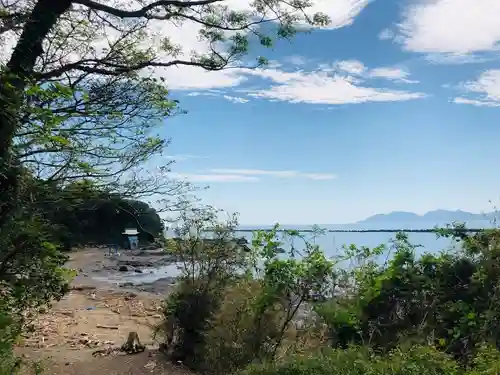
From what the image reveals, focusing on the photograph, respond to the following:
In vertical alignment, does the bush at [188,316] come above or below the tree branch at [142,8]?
below

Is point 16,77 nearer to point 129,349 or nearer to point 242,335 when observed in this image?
point 242,335

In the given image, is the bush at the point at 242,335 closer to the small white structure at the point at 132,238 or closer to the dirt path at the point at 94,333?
the dirt path at the point at 94,333

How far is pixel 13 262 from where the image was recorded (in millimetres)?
4805

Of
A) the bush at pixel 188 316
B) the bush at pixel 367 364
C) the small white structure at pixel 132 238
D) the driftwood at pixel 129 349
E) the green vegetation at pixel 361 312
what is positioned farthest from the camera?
the small white structure at pixel 132 238

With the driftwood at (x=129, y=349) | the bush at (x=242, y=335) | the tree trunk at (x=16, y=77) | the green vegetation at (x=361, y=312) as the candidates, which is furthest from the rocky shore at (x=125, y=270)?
the tree trunk at (x=16, y=77)

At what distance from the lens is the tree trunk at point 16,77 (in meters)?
3.89

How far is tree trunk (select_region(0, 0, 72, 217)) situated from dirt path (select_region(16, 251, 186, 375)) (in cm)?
249

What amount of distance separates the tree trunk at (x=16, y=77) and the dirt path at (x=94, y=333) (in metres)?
2.49

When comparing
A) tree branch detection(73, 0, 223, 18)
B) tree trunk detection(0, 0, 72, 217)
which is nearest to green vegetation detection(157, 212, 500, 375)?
tree trunk detection(0, 0, 72, 217)

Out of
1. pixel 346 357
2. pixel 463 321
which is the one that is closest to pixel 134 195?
pixel 346 357

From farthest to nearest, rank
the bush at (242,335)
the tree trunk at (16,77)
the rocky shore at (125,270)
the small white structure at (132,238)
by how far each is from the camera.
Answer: the small white structure at (132,238) → the rocky shore at (125,270) → the bush at (242,335) → the tree trunk at (16,77)

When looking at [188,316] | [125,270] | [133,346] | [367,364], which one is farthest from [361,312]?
[125,270]

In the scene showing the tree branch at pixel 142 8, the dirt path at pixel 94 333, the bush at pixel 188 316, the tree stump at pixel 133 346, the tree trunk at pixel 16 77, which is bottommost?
the dirt path at pixel 94 333

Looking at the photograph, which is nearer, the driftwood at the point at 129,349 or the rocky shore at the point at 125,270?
the driftwood at the point at 129,349
